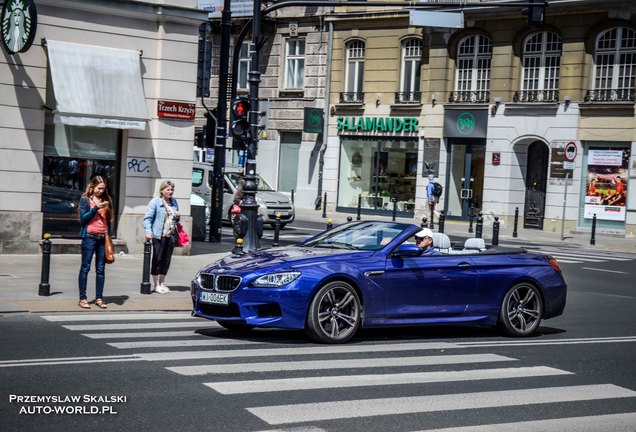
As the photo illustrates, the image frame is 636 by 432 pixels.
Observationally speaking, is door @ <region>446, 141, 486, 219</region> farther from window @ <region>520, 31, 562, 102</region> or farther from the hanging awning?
the hanging awning

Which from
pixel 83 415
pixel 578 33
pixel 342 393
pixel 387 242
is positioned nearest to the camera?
pixel 83 415

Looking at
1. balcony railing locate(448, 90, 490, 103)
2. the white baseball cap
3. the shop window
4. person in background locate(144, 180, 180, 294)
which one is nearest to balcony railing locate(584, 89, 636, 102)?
balcony railing locate(448, 90, 490, 103)

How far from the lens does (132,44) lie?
22.2 m

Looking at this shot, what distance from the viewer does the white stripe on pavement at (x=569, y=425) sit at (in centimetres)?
803

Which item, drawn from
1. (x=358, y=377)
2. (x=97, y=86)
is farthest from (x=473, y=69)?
(x=358, y=377)

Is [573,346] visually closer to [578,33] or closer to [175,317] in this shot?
[175,317]

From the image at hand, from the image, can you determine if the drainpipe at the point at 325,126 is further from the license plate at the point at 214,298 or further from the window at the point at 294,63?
the license plate at the point at 214,298

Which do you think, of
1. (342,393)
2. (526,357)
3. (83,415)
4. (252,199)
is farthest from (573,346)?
(252,199)

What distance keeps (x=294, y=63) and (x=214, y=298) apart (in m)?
36.2

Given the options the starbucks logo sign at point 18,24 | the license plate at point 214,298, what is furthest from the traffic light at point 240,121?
the license plate at point 214,298

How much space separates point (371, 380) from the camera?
32.0 feet

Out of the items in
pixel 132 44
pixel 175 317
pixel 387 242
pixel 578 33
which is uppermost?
pixel 578 33

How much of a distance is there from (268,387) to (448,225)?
32.4 metres

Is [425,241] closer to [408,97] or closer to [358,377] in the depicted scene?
[358,377]
